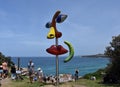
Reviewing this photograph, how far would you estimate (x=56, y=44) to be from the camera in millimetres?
22516

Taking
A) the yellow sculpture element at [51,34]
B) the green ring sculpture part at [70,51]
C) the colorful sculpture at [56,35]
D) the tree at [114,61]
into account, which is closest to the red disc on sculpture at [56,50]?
the colorful sculpture at [56,35]

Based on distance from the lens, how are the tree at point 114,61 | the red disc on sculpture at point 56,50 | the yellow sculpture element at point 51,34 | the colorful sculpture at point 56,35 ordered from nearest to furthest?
1. the yellow sculpture element at point 51,34
2. the colorful sculpture at point 56,35
3. the red disc on sculpture at point 56,50
4. the tree at point 114,61

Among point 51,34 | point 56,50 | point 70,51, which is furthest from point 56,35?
point 70,51

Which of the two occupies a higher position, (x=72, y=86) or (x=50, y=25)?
(x=50, y=25)

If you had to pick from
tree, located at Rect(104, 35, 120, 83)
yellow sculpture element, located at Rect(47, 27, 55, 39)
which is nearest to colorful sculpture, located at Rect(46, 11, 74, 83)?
yellow sculpture element, located at Rect(47, 27, 55, 39)

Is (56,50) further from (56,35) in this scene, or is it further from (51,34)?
(51,34)

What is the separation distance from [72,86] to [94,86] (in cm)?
211

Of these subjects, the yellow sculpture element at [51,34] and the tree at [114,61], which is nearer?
the yellow sculpture element at [51,34]

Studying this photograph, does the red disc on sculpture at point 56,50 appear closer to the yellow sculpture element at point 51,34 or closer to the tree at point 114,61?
the yellow sculpture element at point 51,34

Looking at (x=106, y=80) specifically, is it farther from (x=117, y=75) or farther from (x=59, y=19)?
(x=59, y=19)

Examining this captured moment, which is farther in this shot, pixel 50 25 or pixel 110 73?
pixel 110 73

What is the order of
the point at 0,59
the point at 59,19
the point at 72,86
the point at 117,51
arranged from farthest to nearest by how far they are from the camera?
the point at 0,59
the point at 117,51
the point at 72,86
the point at 59,19

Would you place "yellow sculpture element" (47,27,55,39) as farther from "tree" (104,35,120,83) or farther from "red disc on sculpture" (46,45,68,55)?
"tree" (104,35,120,83)

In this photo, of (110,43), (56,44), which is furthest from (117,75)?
(56,44)
